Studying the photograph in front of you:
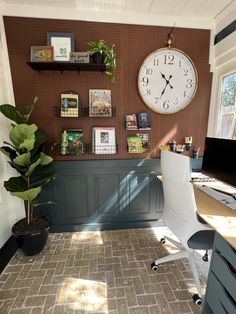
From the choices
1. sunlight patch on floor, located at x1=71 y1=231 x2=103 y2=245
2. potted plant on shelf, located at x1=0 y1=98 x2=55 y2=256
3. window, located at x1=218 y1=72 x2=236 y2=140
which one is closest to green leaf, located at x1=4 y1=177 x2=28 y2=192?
potted plant on shelf, located at x1=0 y1=98 x2=55 y2=256

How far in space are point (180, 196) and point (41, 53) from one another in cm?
186

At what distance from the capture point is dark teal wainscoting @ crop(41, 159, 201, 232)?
7.27ft

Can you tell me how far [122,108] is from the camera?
2168mm

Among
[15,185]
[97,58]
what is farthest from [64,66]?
[15,185]

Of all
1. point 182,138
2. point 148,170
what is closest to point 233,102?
point 182,138

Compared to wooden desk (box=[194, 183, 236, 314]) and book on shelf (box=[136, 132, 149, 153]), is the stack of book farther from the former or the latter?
wooden desk (box=[194, 183, 236, 314])

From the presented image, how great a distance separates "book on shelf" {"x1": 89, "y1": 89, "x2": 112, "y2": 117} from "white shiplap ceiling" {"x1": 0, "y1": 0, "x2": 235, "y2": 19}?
31.2 inches

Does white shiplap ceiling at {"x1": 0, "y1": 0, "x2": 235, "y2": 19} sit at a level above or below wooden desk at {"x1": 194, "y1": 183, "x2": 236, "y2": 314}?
above

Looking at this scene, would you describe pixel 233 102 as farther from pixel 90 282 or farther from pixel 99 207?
pixel 90 282

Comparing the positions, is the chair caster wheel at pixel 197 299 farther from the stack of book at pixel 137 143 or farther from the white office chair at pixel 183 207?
the stack of book at pixel 137 143

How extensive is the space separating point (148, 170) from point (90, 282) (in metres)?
1.31

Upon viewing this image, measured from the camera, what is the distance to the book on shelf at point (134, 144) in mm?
2213

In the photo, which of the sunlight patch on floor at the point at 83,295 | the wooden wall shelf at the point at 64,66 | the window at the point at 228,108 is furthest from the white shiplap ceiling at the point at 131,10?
the sunlight patch on floor at the point at 83,295

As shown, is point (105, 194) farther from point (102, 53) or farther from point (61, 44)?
A: point (61, 44)
